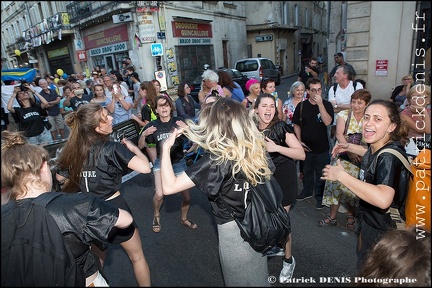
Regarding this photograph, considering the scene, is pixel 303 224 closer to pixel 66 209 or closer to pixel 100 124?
pixel 100 124

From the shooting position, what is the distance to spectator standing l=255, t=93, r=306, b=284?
2.55 m

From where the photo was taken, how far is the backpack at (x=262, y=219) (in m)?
1.71

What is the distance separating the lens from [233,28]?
1446 centimetres

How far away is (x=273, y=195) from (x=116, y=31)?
16.8m

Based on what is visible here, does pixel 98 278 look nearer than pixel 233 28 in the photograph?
Yes

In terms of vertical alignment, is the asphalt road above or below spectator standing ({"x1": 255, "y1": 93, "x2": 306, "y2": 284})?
below

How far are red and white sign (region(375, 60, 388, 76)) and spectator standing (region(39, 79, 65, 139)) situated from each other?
760 centimetres

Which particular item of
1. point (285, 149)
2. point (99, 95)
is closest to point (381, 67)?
point (285, 149)

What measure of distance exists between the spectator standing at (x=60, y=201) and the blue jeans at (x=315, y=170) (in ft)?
9.76

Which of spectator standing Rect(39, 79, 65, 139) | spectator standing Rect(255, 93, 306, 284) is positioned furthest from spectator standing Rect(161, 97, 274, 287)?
spectator standing Rect(39, 79, 65, 139)

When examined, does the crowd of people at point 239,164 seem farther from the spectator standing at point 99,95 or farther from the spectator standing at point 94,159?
the spectator standing at point 99,95

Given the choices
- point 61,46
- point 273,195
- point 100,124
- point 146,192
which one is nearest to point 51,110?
point 146,192

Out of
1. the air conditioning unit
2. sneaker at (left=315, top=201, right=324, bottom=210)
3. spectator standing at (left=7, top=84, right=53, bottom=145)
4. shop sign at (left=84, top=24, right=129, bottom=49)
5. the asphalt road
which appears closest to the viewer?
the asphalt road

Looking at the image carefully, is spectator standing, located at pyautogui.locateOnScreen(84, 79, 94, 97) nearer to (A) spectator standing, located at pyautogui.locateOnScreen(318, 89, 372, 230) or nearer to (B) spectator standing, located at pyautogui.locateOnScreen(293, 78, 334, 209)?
(B) spectator standing, located at pyautogui.locateOnScreen(293, 78, 334, 209)
